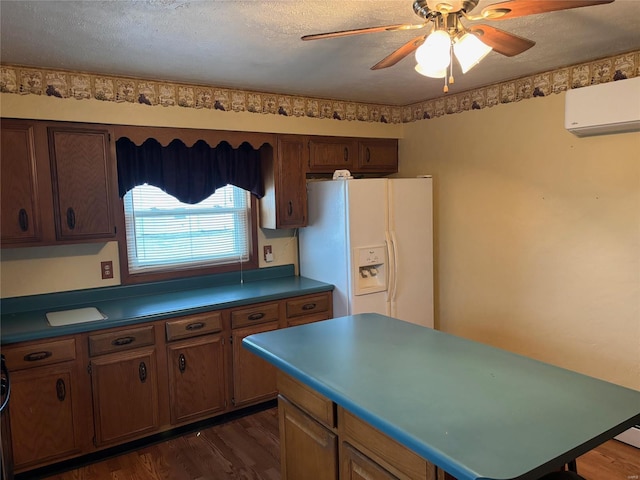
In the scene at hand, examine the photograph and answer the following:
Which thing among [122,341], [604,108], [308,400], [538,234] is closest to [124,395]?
[122,341]

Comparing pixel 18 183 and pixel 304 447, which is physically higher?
pixel 18 183

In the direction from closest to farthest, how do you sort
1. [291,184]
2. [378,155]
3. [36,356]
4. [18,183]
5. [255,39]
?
[255,39] → [36,356] → [18,183] → [291,184] → [378,155]

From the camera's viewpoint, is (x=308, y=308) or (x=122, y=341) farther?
(x=308, y=308)

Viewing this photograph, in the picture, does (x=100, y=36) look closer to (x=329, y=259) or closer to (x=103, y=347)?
(x=103, y=347)

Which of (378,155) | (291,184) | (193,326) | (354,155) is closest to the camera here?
(193,326)

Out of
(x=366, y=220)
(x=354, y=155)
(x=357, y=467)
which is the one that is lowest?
(x=357, y=467)

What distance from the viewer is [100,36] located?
2.16 m

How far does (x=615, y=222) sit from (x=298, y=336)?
208 cm

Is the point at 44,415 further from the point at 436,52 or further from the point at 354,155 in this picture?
the point at 354,155

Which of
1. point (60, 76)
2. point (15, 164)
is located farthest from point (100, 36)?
point (15, 164)

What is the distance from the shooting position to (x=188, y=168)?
3.36m

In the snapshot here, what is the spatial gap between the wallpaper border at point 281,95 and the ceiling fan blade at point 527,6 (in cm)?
165

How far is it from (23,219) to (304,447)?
2.04m

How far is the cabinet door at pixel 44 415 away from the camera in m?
2.46
